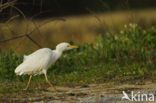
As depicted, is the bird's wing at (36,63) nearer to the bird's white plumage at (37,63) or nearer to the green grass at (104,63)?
the bird's white plumage at (37,63)

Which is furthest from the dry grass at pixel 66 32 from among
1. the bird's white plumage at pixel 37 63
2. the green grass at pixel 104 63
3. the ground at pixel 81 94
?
the ground at pixel 81 94

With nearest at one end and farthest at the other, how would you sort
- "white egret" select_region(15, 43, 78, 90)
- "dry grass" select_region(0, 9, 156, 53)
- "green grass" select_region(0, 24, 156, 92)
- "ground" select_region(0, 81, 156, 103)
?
"ground" select_region(0, 81, 156, 103), "white egret" select_region(15, 43, 78, 90), "green grass" select_region(0, 24, 156, 92), "dry grass" select_region(0, 9, 156, 53)

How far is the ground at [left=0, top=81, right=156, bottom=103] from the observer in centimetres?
702

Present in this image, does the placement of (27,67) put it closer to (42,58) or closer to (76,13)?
(42,58)

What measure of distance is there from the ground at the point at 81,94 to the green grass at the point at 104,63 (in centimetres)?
41

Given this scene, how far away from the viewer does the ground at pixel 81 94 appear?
7.02 m

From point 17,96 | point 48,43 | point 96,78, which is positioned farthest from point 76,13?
point 17,96

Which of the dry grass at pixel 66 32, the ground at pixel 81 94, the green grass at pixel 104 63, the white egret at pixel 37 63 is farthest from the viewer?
the dry grass at pixel 66 32

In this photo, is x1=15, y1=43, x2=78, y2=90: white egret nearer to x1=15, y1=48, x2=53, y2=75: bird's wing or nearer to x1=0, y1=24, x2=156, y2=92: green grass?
x1=15, y1=48, x2=53, y2=75: bird's wing

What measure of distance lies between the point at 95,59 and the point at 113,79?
1933 millimetres

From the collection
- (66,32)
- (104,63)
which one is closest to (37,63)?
(104,63)

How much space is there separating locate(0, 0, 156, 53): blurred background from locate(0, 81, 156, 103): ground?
55.3 inches

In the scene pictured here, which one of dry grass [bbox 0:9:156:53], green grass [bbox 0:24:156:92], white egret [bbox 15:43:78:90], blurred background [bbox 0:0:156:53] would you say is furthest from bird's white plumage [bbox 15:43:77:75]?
dry grass [bbox 0:9:156:53]

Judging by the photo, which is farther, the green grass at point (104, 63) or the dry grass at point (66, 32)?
the dry grass at point (66, 32)
